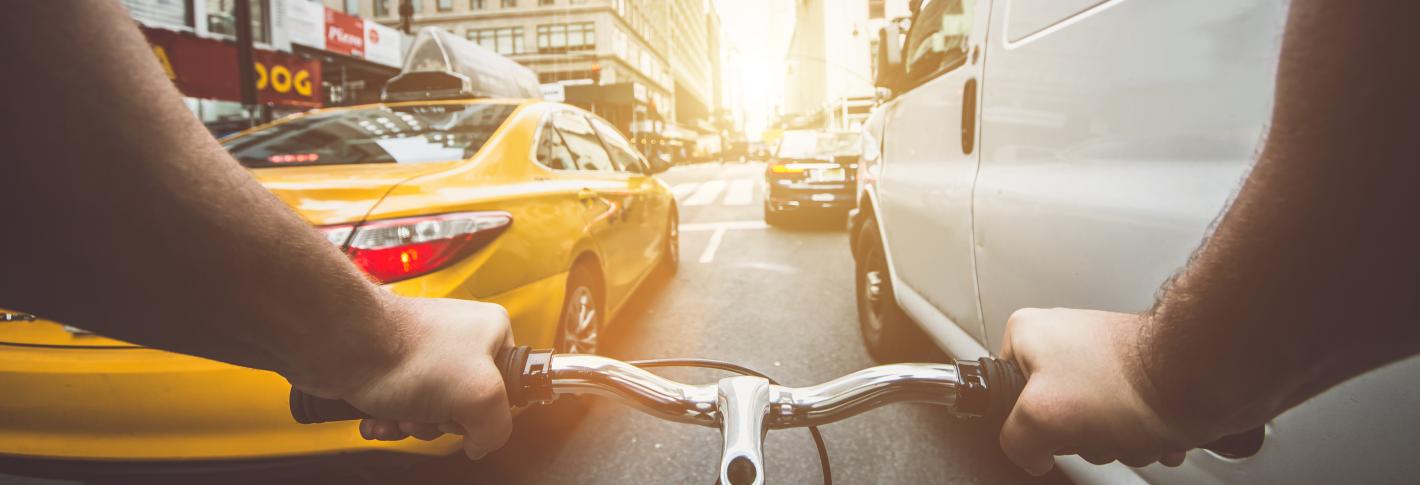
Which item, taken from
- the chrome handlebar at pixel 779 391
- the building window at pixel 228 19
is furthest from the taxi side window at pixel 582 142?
the building window at pixel 228 19

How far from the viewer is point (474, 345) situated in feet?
2.73

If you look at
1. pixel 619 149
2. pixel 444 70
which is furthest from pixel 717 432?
pixel 444 70

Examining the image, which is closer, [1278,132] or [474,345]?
[1278,132]

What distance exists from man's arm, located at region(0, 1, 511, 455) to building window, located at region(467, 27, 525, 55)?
5723cm

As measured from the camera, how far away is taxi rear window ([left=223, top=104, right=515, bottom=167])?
2805 mm

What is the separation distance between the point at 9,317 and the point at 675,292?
3973 mm

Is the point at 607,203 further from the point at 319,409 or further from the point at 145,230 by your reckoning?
the point at 145,230

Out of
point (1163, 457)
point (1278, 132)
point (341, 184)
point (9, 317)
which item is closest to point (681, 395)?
point (1163, 457)

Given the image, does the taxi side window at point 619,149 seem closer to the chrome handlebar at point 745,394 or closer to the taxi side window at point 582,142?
the taxi side window at point 582,142

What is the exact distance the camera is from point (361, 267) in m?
1.94

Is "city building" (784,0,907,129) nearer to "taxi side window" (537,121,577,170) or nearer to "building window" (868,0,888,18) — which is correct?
"building window" (868,0,888,18)

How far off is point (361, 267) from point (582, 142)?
209 cm

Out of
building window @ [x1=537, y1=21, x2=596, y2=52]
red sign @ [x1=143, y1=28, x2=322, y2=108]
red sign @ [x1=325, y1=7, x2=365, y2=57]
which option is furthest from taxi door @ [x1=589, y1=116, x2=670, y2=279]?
building window @ [x1=537, y1=21, x2=596, y2=52]

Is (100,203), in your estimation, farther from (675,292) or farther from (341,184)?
(675,292)
